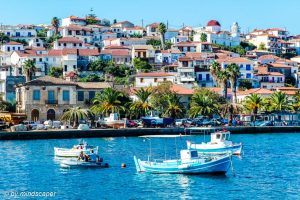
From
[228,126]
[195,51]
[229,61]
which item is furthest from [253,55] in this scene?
[228,126]

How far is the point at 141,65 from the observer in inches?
5797

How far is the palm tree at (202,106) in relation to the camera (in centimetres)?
10212

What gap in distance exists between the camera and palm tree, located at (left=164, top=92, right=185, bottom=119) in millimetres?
100625

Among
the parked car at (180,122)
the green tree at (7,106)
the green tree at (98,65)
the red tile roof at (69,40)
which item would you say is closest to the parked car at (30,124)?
the green tree at (7,106)

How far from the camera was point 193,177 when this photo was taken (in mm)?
52812

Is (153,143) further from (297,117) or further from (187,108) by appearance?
(297,117)

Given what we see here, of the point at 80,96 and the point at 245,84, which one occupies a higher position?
Result: the point at 245,84

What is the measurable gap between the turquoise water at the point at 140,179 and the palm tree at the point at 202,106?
2855 cm

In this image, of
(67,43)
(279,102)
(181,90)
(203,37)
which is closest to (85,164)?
(181,90)

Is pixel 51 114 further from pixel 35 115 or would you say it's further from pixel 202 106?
pixel 202 106

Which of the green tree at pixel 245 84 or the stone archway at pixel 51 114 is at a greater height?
the green tree at pixel 245 84

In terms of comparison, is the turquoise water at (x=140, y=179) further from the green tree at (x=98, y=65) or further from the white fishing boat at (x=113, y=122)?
the green tree at (x=98, y=65)

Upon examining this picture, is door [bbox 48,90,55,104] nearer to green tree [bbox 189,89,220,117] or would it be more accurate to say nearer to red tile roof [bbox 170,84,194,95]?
green tree [bbox 189,89,220,117]

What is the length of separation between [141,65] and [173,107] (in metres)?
47.8
